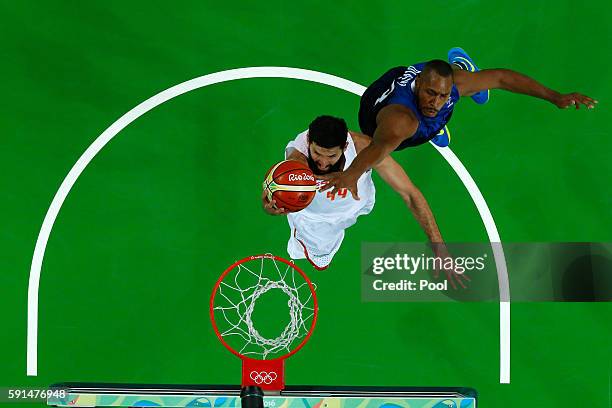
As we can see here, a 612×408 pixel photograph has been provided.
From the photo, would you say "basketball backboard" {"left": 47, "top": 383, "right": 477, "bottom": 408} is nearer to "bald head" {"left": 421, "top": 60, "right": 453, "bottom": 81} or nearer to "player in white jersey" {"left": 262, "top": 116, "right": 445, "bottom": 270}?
"player in white jersey" {"left": 262, "top": 116, "right": 445, "bottom": 270}

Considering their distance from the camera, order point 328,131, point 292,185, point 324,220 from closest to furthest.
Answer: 1. point 292,185
2. point 328,131
3. point 324,220

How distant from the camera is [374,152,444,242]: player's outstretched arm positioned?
6.72m

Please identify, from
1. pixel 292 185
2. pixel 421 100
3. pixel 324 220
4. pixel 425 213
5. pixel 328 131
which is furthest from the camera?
pixel 425 213

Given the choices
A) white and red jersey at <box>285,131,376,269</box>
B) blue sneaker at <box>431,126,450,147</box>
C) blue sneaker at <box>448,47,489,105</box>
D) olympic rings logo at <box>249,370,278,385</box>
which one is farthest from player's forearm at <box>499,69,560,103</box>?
olympic rings logo at <box>249,370,278,385</box>

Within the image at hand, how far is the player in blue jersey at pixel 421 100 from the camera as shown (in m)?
5.89

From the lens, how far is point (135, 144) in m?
6.81

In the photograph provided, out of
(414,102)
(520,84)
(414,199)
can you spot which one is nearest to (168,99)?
(414,102)

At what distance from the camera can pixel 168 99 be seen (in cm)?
686

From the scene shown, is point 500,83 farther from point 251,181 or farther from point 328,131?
point 251,181

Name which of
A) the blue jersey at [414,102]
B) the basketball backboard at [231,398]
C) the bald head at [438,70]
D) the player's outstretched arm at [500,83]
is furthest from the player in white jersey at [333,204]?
the basketball backboard at [231,398]

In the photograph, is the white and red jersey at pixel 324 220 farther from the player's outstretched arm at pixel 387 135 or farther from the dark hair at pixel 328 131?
the player's outstretched arm at pixel 387 135

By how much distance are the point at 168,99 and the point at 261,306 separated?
2.13 metres

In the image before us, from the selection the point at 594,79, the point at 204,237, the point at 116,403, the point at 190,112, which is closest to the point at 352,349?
the point at 204,237

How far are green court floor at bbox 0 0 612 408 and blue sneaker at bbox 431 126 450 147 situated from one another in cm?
9
